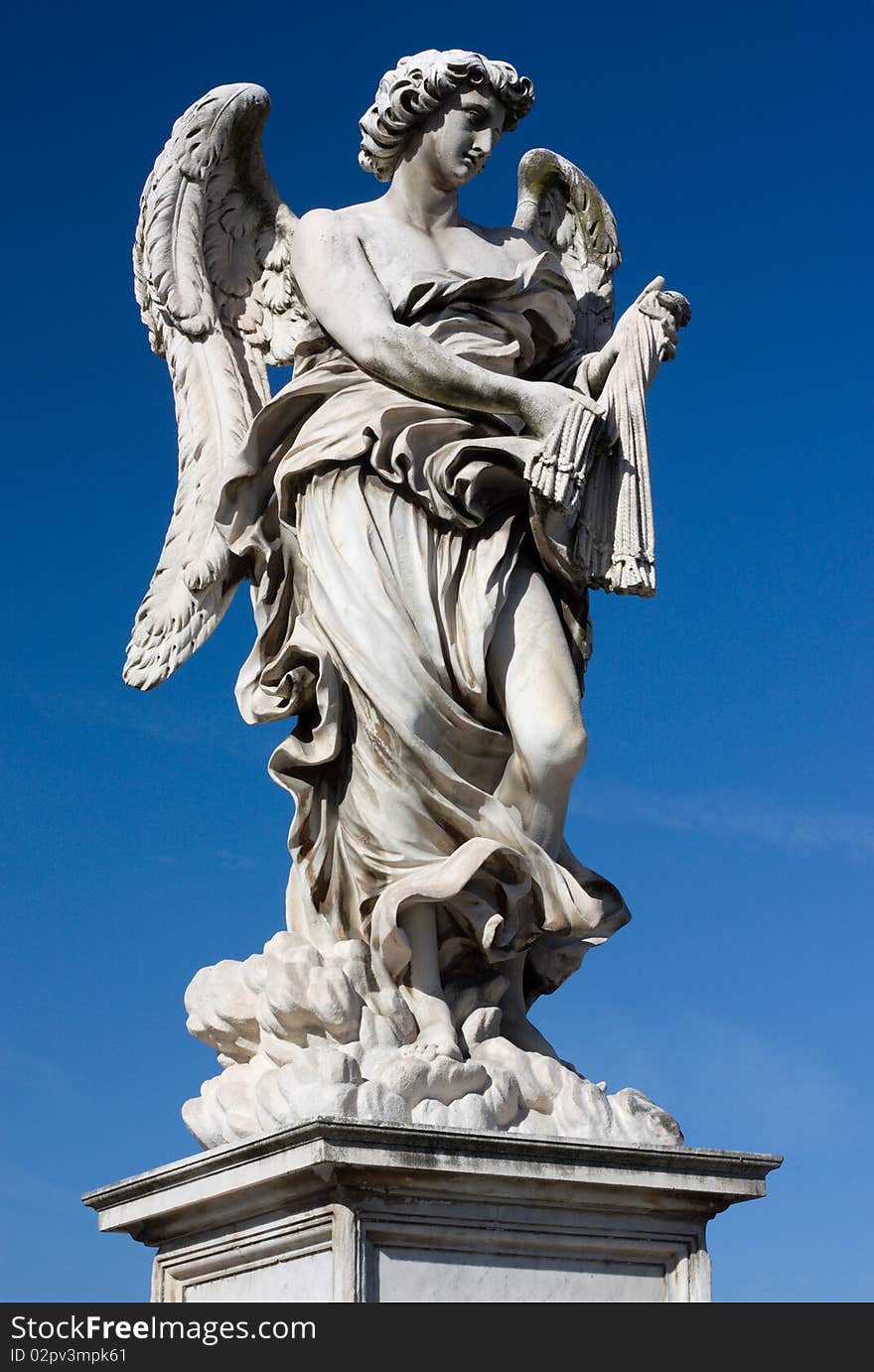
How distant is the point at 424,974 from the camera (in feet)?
20.7

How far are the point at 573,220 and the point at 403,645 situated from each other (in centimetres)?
216

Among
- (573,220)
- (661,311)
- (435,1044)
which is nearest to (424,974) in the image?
(435,1044)

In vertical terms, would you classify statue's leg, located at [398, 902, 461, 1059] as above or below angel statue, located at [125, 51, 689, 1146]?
below

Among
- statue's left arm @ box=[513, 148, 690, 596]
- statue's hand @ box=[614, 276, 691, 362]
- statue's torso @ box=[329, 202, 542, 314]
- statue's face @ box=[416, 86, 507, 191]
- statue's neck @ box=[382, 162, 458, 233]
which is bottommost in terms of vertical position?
statue's left arm @ box=[513, 148, 690, 596]

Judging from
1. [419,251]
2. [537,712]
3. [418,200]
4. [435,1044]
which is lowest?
[435,1044]

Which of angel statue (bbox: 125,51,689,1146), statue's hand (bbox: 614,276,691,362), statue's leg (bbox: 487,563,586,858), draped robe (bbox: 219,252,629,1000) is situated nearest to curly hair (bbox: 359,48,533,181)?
angel statue (bbox: 125,51,689,1146)

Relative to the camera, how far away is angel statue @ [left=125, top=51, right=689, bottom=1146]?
6.25 m

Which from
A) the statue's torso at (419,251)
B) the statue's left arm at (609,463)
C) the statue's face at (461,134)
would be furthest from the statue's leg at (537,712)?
the statue's face at (461,134)

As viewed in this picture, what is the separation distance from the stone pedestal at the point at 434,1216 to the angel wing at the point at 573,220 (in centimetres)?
310

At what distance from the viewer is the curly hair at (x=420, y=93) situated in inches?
270

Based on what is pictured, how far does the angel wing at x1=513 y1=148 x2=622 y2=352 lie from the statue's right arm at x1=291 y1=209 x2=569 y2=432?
1047 mm

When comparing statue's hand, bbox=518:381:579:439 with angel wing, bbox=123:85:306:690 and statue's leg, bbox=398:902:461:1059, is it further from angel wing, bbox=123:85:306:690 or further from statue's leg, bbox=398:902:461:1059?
statue's leg, bbox=398:902:461:1059

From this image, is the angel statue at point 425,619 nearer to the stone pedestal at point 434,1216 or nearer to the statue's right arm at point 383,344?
the statue's right arm at point 383,344

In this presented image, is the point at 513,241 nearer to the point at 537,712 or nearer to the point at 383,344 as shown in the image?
the point at 383,344
